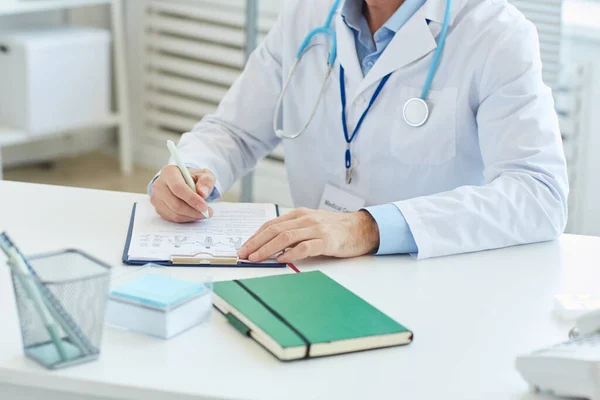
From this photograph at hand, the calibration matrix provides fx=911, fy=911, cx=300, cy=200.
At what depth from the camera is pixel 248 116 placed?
6.00 feet

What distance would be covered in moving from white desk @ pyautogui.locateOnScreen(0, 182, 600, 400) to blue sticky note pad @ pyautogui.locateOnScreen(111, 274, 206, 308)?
0.14ft

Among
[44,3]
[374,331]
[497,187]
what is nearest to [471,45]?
[497,187]

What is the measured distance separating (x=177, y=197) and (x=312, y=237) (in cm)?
26

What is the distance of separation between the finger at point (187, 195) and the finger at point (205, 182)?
34mm

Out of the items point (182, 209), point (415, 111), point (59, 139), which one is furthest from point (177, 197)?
point (59, 139)

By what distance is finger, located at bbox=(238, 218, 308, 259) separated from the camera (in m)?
1.32

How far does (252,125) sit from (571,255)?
0.71 metres

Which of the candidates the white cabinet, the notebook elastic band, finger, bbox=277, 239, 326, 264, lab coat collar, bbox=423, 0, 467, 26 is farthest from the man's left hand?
the white cabinet

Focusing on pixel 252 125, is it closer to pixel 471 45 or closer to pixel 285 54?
pixel 285 54

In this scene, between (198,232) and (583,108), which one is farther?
(583,108)

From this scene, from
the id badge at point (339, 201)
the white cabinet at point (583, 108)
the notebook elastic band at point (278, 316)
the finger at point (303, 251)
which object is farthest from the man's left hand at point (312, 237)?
the white cabinet at point (583, 108)

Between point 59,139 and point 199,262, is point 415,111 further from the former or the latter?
point 59,139

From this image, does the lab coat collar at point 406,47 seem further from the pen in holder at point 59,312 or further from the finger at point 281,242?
the pen in holder at point 59,312

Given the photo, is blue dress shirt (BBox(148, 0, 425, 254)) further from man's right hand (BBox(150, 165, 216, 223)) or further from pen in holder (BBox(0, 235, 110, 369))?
pen in holder (BBox(0, 235, 110, 369))
